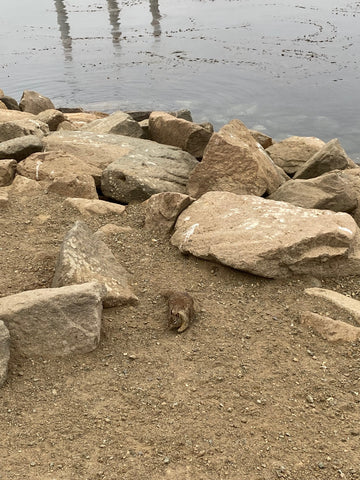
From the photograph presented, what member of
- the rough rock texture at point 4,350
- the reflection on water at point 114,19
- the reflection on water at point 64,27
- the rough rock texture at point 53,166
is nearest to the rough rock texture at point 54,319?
the rough rock texture at point 4,350

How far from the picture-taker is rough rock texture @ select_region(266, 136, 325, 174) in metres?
8.06

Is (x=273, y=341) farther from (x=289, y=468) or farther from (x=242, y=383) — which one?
(x=289, y=468)

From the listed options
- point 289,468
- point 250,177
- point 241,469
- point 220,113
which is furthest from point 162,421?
point 220,113

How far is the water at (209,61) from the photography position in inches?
497

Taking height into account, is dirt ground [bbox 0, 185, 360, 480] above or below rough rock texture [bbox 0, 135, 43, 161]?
below

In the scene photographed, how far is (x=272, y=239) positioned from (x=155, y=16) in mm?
21706

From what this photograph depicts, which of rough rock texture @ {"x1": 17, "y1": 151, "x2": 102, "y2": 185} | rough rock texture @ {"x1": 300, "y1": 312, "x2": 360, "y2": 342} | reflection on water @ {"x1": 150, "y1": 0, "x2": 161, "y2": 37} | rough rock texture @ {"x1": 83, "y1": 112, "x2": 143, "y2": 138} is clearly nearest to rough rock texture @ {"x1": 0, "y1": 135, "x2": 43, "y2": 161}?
rough rock texture @ {"x1": 17, "y1": 151, "x2": 102, "y2": 185}

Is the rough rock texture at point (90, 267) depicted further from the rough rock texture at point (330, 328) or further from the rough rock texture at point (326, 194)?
the rough rock texture at point (326, 194)

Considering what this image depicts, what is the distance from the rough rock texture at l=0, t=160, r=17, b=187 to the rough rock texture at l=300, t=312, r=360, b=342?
367cm

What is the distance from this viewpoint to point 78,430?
119 inches

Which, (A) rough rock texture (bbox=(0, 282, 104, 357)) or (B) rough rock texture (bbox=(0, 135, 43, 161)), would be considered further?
(B) rough rock texture (bbox=(0, 135, 43, 161))

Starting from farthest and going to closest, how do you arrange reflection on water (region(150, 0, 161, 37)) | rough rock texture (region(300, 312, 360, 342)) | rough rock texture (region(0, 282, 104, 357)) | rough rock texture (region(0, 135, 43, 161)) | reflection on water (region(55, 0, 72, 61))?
reflection on water (region(150, 0, 161, 37)) < reflection on water (region(55, 0, 72, 61)) < rough rock texture (region(0, 135, 43, 161)) < rough rock texture (region(300, 312, 360, 342)) < rough rock texture (region(0, 282, 104, 357))

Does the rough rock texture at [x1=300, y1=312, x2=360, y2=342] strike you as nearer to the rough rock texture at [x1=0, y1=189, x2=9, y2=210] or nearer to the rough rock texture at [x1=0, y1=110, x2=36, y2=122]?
the rough rock texture at [x1=0, y1=189, x2=9, y2=210]

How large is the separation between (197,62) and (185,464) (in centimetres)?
1544
